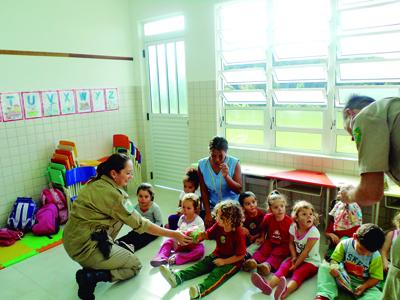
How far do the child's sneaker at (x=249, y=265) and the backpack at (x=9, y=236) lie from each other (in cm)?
251

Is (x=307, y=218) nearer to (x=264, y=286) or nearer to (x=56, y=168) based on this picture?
(x=264, y=286)

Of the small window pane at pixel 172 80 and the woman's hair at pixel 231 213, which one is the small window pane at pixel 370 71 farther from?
the small window pane at pixel 172 80

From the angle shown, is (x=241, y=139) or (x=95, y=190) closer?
(x=95, y=190)

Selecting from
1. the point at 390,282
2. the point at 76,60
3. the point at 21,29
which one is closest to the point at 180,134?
the point at 76,60

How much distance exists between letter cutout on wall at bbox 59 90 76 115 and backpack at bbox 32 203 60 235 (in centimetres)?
126

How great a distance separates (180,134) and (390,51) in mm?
2880

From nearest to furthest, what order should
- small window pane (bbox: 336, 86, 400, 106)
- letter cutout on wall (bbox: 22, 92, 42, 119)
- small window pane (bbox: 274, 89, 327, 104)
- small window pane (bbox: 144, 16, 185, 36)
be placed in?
small window pane (bbox: 336, 86, 400, 106) → small window pane (bbox: 274, 89, 327, 104) → letter cutout on wall (bbox: 22, 92, 42, 119) → small window pane (bbox: 144, 16, 185, 36)

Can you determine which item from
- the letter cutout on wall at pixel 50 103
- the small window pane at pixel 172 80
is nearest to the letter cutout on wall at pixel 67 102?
the letter cutout on wall at pixel 50 103

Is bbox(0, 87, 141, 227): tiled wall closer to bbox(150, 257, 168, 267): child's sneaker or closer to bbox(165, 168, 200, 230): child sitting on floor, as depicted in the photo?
bbox(165, 168, 200, 230): child sitting on floor

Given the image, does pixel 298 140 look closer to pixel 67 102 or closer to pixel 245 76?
pixel 245 76

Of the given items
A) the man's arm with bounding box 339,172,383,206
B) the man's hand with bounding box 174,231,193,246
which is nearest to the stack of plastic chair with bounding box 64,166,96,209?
the man's hand with bounding box 174,231,193,246

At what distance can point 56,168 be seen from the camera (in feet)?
13.6

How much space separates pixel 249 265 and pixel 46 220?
2382 millimetres

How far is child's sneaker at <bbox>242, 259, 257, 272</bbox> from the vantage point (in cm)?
281
